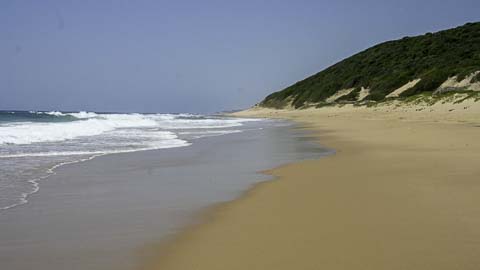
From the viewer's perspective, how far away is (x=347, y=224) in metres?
4.95

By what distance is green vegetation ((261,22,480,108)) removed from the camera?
190ft

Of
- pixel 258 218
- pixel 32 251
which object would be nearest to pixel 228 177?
pixel 258 218

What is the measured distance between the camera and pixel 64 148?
14.8 meters

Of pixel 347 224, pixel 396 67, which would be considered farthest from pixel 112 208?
pixel 396 67

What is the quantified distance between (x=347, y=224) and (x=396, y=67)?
71.3 metres

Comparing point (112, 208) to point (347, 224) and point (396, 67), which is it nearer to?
point (347, 224)

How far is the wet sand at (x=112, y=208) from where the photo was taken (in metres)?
4.15

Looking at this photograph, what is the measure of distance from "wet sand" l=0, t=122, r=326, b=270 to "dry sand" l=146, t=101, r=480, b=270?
0.41 meters

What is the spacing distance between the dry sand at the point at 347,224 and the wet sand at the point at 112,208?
41 centimetres

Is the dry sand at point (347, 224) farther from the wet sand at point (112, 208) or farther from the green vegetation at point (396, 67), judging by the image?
the green vegetation at point (396, 67)

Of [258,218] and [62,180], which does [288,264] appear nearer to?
[258,218]

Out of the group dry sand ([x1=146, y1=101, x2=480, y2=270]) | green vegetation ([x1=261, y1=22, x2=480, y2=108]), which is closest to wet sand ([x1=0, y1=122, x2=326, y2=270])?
dry sand ([x1=146, y1=101, x2=480, y2=270])

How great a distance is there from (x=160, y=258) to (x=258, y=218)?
5.29ft

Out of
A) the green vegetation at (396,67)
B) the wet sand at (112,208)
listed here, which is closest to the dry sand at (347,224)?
the wet sand at (112,208)
